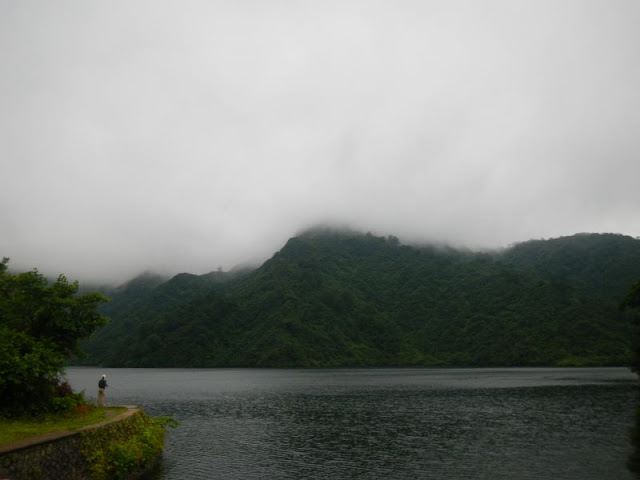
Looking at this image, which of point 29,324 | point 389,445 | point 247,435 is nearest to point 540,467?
point 389,445

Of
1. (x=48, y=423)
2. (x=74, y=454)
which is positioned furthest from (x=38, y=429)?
(x=74, y=454)

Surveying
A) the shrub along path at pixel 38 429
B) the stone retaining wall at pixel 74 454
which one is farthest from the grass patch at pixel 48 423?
the stone retaining wall at pixel 74 454

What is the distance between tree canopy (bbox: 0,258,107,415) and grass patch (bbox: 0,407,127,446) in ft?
5.53

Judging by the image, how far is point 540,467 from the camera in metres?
36.8

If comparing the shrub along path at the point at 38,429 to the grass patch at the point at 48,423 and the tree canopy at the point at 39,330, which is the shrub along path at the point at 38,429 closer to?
the grass patch at the point at 48,423

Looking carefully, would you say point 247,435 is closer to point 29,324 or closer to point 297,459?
point 297,459

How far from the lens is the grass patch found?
27297 millimetres

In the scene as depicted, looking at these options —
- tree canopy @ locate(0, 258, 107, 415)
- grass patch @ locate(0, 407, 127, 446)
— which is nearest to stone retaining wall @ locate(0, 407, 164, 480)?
grass patch @ locate(0, 407, 127, 446)

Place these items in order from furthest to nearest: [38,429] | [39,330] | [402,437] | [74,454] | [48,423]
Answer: [402,437] → [39,330] → [48,423] → [38,429] → [74,454]

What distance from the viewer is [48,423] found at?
1280 inches

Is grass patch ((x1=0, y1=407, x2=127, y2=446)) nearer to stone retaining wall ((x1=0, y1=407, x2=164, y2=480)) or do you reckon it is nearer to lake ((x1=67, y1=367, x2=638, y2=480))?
stone retaining wall ((x1=0, y1=407, x2=164, y2=480))

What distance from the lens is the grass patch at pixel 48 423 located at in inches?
1075

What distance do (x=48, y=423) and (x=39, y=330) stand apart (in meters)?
10.3

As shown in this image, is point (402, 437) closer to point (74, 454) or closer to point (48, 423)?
point (74, 454)
